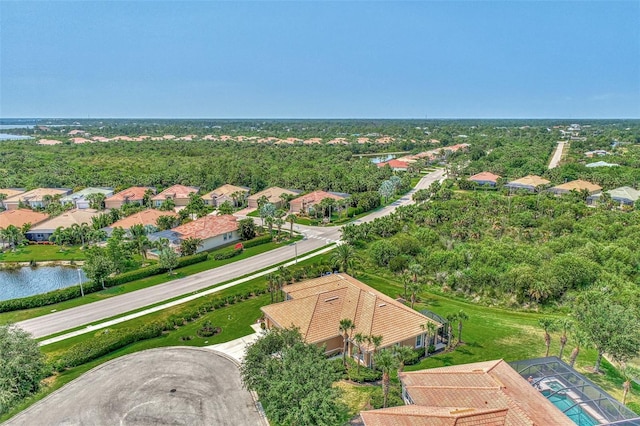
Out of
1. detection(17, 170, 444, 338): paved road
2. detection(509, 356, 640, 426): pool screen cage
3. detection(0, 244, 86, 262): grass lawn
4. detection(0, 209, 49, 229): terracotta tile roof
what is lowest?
detection(0, 244, 86, 262): grass lawn

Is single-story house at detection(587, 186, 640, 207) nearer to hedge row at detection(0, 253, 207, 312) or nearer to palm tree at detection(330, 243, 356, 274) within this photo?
palm tree at detection(330, 243, 356, 274)

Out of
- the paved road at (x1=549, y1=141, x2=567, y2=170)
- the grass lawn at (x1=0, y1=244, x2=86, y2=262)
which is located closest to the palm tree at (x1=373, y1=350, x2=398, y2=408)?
the grass lawn at (x1=0, y1=244, x2=86, y2=262)

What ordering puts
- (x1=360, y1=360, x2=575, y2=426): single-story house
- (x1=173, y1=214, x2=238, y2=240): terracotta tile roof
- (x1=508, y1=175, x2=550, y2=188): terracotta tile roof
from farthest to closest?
(x1=508, y1=175, x2=550, y2=188): terracotta tile roof → (x1=173, y1=214, x2=238, y2=240): terracotta tile roof → (x1=360, y1=360, x2=575, y2=426): single-story house

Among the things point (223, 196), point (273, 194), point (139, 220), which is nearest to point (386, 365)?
point (139, 220)

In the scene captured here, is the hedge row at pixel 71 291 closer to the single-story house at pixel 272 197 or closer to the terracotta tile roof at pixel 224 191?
the single-story house at pixel 272 197

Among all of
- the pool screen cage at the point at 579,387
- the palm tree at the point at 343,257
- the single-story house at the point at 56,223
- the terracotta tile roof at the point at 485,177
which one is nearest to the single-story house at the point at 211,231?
the single-story house at the point at 56,223

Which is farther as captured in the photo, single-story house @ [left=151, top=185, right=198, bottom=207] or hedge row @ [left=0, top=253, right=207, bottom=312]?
single-story house @ [left=151, top=185, right=198, bottom=207]

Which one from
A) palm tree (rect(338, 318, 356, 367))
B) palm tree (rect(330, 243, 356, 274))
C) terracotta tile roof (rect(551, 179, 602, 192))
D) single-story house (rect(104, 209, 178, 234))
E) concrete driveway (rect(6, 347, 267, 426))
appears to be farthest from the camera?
Answer: terracotta tile roof (rect(551, 179, 602, 192))

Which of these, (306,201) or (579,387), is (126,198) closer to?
(306,201)
